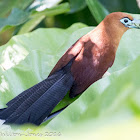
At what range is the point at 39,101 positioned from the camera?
3.34 ft

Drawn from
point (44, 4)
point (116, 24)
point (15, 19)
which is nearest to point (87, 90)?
point (116, 24)

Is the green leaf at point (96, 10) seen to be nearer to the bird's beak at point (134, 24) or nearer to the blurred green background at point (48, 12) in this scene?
the blurred green background at point (48, 12)

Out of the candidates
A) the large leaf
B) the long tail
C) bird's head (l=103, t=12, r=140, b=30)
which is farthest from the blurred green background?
→ the long tail

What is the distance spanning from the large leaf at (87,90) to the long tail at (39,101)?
0.17 feet

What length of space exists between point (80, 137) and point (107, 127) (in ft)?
0.13

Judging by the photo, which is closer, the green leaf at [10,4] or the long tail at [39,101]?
the long tail at [39,101]

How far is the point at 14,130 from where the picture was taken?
0.86 meters

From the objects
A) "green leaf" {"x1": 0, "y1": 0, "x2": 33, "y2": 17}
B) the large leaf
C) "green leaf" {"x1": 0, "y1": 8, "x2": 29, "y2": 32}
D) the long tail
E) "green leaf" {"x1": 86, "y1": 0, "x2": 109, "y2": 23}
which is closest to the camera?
the large leaf

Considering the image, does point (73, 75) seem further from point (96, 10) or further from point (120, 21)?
point (96, 10)

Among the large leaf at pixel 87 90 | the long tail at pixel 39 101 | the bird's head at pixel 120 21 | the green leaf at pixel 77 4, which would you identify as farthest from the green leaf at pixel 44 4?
the long tail at pixel 39 101

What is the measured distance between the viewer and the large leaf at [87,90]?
41 centimetres

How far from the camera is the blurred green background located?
1.72 meters

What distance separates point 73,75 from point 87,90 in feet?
1.04

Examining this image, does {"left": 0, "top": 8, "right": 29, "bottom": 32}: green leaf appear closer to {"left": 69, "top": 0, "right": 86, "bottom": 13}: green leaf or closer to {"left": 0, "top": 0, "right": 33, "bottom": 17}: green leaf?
{"left": 0, "top": 0, "right": 33, "bottom": 17}: green leaf
